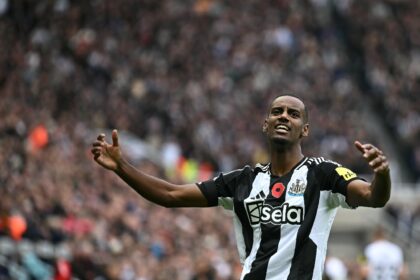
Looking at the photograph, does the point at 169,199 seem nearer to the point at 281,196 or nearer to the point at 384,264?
the point at 281,196

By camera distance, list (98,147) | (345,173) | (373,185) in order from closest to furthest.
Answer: (373,185) → (345,173) → (98,147)

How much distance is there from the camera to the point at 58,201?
1497cm

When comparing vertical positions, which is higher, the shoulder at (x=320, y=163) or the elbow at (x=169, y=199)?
the shoulder at (x=320, y=163)

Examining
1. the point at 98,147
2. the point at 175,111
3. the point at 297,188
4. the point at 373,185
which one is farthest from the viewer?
the point at 175,111

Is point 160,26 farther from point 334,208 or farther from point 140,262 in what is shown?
point 334,208

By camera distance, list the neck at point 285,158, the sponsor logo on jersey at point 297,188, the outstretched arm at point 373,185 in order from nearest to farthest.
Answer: the outstretched arm at point 373,185
the sponsor logo on jersey at point 297,188
the neck at point 285,158

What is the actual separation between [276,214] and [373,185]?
69 centimetres

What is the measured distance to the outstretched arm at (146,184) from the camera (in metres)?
6.80

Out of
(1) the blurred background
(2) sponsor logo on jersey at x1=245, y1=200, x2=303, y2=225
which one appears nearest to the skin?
(2) sponsor logo on jersey at x1=245, y1=200, x2=303, y2=225

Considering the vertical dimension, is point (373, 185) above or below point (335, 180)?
below

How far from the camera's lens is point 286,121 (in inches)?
257

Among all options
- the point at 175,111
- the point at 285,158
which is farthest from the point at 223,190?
the point at 175,111

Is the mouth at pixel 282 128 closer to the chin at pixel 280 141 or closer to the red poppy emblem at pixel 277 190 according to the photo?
the chin at pixel 280 141

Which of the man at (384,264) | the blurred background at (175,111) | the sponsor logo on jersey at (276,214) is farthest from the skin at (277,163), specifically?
the man at (384,264)
